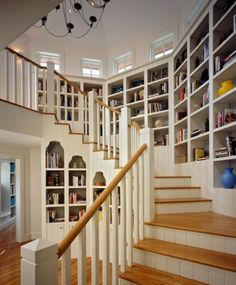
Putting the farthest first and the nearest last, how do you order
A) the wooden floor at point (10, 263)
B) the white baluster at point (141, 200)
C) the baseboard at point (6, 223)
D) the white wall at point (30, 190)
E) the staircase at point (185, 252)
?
the baseboard at point (6, 223) < the white wall at point (30, 190) < the wooden floor at point (10, 263) < the white baluster at point (141, 200) < the staircase at point (185, 252)

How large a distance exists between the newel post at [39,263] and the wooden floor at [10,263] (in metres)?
2.30

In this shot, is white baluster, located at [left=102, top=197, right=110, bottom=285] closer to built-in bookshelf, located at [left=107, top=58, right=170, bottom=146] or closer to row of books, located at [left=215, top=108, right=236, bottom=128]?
row of books, located at [left=215, top=108, right=236, bottom=128]

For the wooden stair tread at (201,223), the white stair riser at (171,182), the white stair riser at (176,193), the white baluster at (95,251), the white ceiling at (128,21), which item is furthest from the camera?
the white ceiling at (128,21)

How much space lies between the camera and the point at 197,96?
13.3ft

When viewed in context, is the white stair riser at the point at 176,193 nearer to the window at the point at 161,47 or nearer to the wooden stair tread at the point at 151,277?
the wooden stair tread at the point at 151,277

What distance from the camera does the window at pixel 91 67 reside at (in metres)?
6.26

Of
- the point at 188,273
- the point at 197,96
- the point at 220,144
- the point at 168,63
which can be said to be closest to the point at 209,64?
the point at 197,96

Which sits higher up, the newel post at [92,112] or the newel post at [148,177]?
the newel post at [92,112]

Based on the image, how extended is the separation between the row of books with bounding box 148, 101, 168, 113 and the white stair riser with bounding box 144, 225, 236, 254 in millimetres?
3222

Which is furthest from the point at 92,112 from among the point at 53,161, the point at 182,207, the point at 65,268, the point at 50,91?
the point at 65,268

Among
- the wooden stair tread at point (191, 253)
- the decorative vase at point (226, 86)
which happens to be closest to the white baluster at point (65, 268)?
the wooden stair tread at point (191, 253)

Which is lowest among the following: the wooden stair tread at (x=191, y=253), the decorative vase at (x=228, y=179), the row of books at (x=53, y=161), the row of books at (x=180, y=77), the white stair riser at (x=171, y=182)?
the wooden stair tread at (x=191, y=253)

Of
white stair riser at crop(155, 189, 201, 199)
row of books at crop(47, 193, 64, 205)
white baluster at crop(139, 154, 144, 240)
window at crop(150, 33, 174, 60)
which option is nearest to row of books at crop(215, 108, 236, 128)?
white stair riser at crop(155, 189, 201, 199)

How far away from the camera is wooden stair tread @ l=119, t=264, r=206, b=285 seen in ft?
6.06
